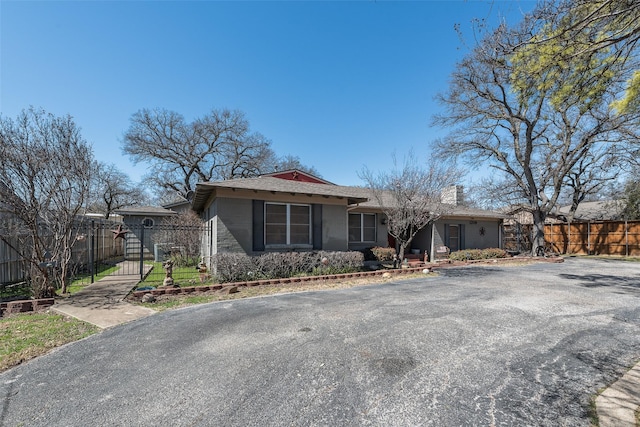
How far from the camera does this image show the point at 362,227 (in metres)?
14.5

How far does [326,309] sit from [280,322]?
1188 mm

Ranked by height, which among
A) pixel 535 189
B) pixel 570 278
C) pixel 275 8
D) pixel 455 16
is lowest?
pixel 570 278

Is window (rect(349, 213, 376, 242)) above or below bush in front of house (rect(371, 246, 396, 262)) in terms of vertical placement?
above

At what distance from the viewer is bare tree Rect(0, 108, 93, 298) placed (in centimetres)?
656

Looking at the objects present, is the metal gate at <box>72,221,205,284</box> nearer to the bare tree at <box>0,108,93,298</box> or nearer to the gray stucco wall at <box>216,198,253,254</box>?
the gray stucco wall at <box>216,198,253,254</box>

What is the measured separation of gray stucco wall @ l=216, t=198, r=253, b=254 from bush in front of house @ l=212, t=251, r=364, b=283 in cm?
47

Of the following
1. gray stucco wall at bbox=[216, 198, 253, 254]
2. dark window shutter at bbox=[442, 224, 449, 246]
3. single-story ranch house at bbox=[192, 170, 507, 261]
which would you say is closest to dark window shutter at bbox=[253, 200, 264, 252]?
single-story ranch house at bbox=[192, 170, 507, 261]

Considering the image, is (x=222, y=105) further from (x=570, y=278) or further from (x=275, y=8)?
(x=570, y=278)

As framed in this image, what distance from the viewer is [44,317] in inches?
222

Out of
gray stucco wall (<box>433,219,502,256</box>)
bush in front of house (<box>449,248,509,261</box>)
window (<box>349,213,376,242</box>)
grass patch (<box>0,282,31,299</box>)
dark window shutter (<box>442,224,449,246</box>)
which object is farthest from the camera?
dark window shutter (<box>442,224,449,246</box>)

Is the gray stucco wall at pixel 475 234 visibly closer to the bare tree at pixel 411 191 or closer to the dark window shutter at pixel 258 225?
the bare tree at pixel 411 191

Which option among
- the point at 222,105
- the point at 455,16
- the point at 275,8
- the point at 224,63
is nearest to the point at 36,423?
the point at 455,16

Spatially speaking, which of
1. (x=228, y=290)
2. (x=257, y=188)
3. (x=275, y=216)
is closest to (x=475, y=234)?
(x=275, y=216)

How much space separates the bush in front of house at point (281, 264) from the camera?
8703 millimetres
